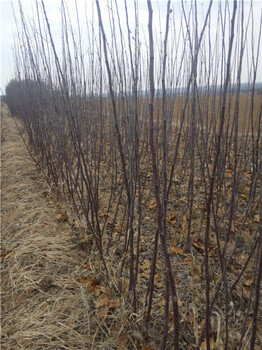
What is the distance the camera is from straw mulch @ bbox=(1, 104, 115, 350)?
1202 mm

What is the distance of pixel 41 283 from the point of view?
151cm

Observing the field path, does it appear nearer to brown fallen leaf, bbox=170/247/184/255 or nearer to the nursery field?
the nursery field

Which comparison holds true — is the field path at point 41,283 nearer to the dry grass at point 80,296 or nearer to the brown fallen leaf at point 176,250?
the dry grass at point 80,296

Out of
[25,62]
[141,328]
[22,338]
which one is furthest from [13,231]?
[25,62]

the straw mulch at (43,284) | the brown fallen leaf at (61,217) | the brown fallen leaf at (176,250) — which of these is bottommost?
the straw mulch at (43,284)

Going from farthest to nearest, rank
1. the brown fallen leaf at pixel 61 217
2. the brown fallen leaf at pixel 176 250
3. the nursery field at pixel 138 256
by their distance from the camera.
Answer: the brown fallen leaf at pixel 61 217 → the brown fallen leaf at pixel 176 250 → the nursery field at pixel 138 256

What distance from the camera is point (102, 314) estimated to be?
1.24 metres

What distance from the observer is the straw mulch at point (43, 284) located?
1.20 meters

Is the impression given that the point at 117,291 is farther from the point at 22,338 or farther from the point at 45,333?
the point at 22,338

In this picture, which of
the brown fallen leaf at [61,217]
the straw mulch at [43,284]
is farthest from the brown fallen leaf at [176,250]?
the brown fallen leaf at [61,217]

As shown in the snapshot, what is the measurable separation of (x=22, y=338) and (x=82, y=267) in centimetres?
49

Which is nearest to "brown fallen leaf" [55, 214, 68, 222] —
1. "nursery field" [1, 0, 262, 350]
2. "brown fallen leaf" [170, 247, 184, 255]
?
"nursery field" [1, 0, 262, 350]

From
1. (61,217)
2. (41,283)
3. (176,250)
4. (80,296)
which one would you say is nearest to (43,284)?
(41,283)

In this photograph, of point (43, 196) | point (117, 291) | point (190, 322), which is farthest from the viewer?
point (43, 196)
